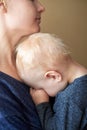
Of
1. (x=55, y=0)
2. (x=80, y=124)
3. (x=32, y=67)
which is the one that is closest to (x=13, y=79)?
(x=32, y=67)

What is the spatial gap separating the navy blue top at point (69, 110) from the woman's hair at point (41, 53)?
111mm

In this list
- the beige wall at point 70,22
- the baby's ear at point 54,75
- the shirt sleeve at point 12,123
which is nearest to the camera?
the shirt sleeve at point 12,123

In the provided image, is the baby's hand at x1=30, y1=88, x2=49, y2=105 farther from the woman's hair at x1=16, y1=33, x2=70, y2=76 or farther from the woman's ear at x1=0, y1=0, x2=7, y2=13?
the woman's ear at x1=0, y1=0, x2=7, y2=13

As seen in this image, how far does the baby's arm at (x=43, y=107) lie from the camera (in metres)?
0.94

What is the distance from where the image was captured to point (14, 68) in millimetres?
1082

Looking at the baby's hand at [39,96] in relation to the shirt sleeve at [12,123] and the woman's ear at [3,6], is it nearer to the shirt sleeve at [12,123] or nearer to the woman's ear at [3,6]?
the shirt sleeve at [12,123]

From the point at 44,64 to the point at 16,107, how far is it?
0.63 feet

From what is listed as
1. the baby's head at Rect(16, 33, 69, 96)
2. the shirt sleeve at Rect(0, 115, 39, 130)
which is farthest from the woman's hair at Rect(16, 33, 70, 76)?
the shirt sleeve at Rect(0, 115, 39, 130)

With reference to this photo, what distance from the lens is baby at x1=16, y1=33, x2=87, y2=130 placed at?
0.94m

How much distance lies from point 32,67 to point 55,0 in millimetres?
935

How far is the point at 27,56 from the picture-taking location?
101 cm

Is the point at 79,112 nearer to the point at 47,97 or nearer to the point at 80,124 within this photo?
the point at 80,124

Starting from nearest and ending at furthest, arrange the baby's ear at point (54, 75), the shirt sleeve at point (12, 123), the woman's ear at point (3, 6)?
the shirt sleeve at point (12, 123), the baby's ear at point (54, 75), the woman's ear at point (3, 6)

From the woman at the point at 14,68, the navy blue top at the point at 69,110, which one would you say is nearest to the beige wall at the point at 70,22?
the woman at the point at 14,68
